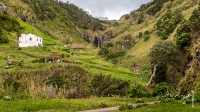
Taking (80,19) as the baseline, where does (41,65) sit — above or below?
below

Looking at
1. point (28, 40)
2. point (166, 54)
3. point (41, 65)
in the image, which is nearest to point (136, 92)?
point (166, 54)

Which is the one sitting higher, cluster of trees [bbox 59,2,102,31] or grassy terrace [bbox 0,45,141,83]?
cluster of trees [bbox 59,2,102,31]

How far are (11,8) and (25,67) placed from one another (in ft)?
229

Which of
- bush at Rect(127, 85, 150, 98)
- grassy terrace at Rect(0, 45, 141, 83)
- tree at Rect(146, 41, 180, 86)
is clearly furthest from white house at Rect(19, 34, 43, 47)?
bush at Rect(127, 85, 150, 98)

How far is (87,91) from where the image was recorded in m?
26.2

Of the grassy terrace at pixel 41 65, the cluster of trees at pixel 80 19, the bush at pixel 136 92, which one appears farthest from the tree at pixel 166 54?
the cluster of trees at pixel 80 19

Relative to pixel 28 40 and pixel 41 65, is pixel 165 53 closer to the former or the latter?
pixel 41 65

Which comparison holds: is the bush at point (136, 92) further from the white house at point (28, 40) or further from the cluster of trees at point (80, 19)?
A: the cluster of trees at point (80, 19)

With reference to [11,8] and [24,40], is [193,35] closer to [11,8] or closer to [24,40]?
→ [24,40]

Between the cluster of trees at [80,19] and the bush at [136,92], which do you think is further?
→ the cluster of trees at [80,19]

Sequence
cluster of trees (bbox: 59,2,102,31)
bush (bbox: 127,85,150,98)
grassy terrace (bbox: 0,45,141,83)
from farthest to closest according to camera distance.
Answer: cluster of trees (bbox: 59,2,102,31)
grassy terrace (bbox: 0,45,141,83)
bush (bbox: 127,85,150,98)

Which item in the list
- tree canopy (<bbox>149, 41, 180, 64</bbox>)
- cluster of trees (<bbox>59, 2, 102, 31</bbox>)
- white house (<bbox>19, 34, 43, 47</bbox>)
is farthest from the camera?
cluster of trees (<bbox>59, 2, 102, 31</bbox>)

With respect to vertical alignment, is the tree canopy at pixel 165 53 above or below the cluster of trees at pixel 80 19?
below

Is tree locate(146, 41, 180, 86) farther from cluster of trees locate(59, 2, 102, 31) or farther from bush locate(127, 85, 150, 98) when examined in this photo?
cluster of trees locate(59, 2, 102, 31)
